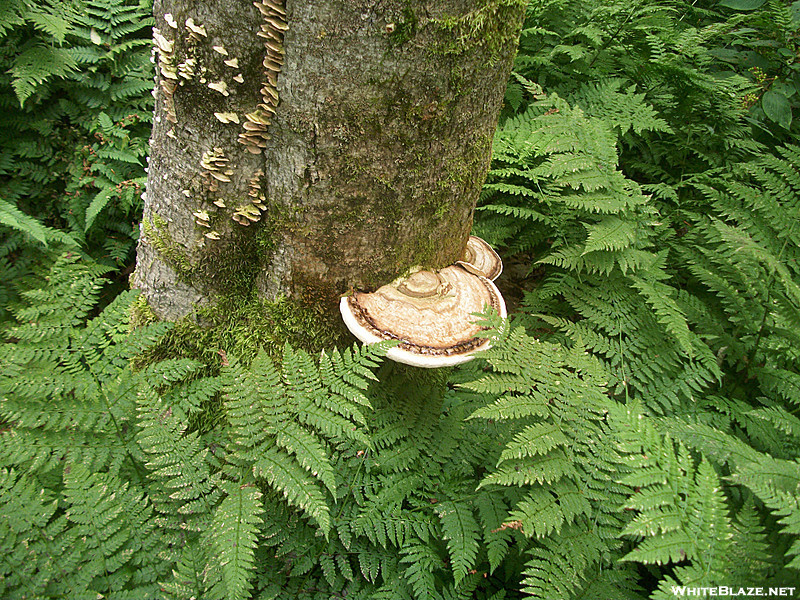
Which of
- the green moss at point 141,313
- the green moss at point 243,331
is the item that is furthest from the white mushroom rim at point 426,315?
the green moss at point 141,313

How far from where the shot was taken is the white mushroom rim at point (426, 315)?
7.68ft

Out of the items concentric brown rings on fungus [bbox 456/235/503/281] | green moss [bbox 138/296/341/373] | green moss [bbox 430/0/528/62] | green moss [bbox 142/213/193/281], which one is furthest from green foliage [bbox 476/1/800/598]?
green moss [bbox 142/213/193/281]

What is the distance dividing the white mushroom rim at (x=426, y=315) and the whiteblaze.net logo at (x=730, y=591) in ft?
4.36

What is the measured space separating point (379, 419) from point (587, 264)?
2.23 m

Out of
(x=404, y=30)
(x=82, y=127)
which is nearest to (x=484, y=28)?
(x=404, y=30)

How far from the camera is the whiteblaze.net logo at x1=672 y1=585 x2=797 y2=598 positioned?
1.80m

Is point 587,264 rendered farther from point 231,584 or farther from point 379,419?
point 231,584

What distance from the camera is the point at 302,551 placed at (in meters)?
2.47

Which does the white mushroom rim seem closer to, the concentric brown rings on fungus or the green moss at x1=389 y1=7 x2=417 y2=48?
the concentric brown rings on fungus

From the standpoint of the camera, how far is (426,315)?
252 cm

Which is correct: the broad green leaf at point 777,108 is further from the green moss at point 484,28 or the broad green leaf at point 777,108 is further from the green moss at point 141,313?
the green moss at point 141,313

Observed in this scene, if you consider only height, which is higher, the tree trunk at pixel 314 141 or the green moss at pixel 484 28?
the green moss at pixel 484 28

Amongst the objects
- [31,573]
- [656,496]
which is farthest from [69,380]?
[656,496]

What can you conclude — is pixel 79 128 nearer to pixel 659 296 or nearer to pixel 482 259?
pixel 482 259
